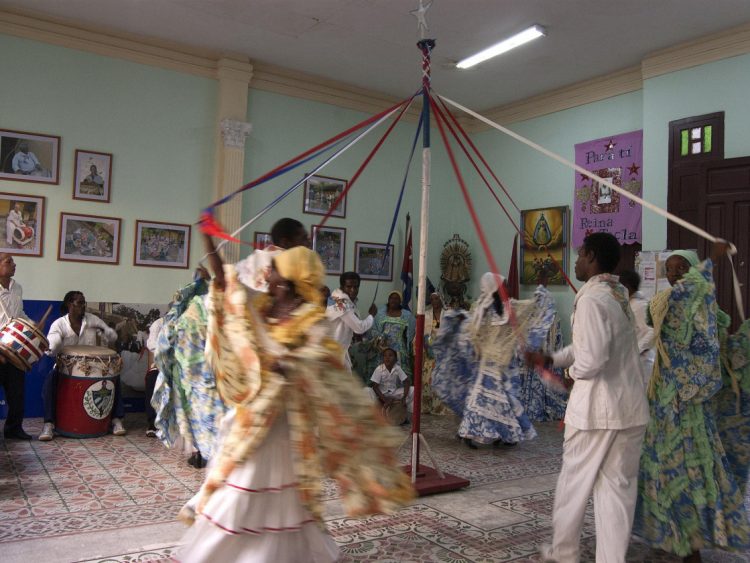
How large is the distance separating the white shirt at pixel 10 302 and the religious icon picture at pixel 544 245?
6245 millimetres

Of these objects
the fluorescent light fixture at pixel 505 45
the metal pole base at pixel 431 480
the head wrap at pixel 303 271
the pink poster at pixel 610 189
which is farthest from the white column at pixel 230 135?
the head wrap at pixel 303 271

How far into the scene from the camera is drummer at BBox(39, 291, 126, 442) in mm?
6215

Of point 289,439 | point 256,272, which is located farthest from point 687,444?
point 256,272

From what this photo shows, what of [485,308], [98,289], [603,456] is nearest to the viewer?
[603,456]

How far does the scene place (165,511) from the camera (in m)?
4.16

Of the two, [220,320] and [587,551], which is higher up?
[220,320]

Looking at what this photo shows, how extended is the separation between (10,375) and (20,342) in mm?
787

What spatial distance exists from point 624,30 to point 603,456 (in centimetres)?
559

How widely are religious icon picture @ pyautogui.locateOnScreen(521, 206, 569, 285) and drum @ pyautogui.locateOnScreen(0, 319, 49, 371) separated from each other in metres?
6.13

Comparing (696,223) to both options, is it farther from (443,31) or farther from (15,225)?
(15,225)

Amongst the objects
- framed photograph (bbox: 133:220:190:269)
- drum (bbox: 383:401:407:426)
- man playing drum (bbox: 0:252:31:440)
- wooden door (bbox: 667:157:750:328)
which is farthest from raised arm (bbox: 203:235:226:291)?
wooden door (bbox: 667:157:750:328)

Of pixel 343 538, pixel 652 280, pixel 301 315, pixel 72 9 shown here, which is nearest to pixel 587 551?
pixel 343 538

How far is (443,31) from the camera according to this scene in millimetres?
7270

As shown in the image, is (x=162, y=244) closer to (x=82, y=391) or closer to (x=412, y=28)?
(x=82, y=391)
